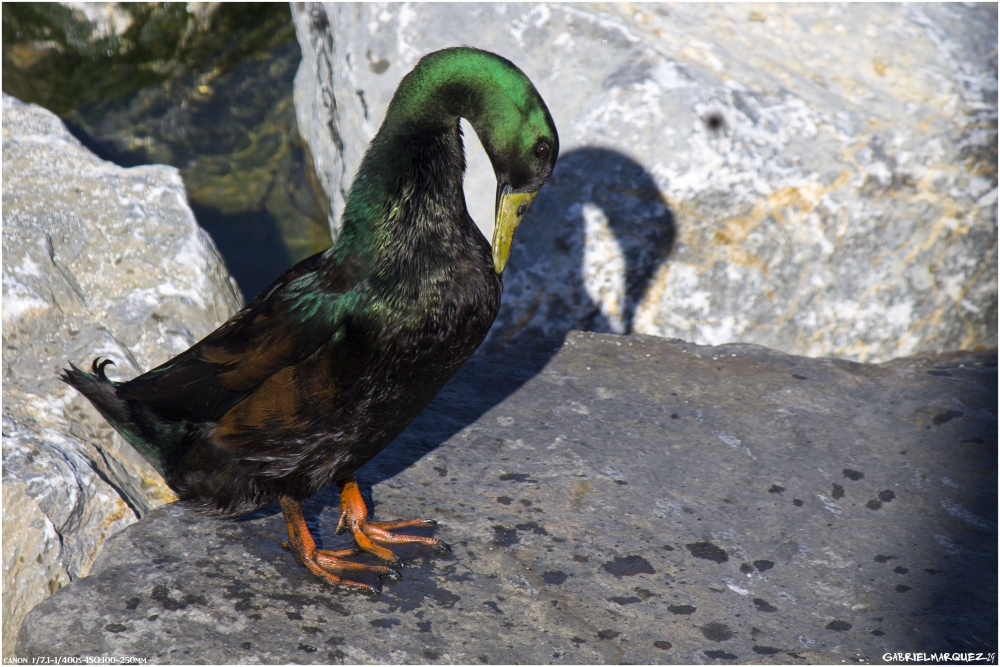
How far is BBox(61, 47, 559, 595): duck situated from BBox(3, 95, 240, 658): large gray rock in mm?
672

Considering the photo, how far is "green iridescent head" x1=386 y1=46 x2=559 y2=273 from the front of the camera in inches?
102

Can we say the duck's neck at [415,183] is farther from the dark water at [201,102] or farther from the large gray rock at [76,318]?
the dark water at [201,102]

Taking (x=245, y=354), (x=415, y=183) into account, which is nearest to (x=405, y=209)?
(x=415, y=183)

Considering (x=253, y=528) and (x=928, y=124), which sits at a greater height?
(x=928, y=124)

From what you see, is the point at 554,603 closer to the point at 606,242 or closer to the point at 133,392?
the point at 133,392

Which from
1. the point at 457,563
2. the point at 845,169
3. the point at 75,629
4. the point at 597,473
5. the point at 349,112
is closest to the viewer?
the point at 75,629

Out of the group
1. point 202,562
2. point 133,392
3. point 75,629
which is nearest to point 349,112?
point 133,392

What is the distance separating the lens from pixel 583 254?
14.2 feet

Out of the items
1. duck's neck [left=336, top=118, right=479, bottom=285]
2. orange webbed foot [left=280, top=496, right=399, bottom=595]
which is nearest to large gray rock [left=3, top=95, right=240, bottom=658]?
orange webbed foot [left=280, top=496, right=399, bottom=595]

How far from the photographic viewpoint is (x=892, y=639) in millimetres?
2582

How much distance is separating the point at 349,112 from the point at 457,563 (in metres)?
3.04

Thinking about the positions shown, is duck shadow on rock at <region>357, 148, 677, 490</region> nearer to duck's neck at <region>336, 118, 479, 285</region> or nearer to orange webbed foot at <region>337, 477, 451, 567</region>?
orange webbed foot at <region>337, 477, 451, 567</region>

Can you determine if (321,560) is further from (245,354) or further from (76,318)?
(76,318)

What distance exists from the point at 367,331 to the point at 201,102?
5.13 meters
